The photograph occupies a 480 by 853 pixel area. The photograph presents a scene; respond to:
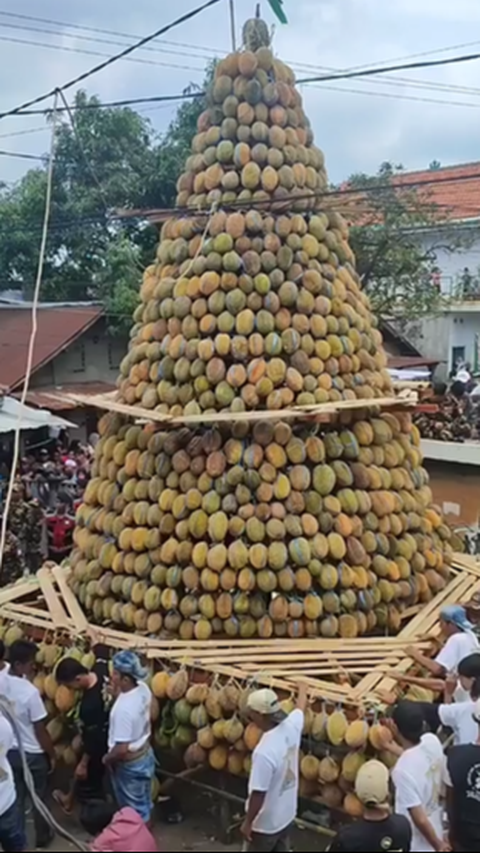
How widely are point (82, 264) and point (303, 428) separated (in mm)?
17914

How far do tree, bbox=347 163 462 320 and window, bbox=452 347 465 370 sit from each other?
4.44 meters

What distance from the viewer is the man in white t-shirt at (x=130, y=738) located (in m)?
5.29

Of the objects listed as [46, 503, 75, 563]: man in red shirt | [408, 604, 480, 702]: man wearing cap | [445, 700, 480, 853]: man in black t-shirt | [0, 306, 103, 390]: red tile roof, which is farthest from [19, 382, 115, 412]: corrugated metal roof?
[445, 700, 480, 853]: man in black t-shirt

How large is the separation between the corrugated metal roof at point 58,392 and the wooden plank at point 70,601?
8.03 metres

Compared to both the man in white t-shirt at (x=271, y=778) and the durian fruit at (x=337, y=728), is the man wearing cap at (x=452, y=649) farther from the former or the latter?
the man in white t-shirt at (x=271, y=778)

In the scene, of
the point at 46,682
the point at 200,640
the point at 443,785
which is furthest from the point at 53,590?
the point at 443,785

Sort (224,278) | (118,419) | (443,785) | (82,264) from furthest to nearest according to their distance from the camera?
(82,264), (118,419), (224,278), (443,785)

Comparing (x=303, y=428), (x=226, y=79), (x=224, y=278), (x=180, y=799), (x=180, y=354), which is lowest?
(x=180, y=799)

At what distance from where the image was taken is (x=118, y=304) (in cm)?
1933

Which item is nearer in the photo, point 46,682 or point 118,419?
point 46,682

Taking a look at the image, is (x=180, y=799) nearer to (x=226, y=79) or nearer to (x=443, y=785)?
(x=443, y=785)

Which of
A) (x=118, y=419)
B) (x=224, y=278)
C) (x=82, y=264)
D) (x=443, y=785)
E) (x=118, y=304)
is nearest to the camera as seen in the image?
(x=443, y=785)

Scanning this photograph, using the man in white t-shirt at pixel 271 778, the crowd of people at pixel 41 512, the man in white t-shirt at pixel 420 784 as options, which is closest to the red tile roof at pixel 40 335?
the crowd of people at pixel 41 512

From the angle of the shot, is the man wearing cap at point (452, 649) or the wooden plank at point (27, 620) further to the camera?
the wooden plank at point (27, 620)
